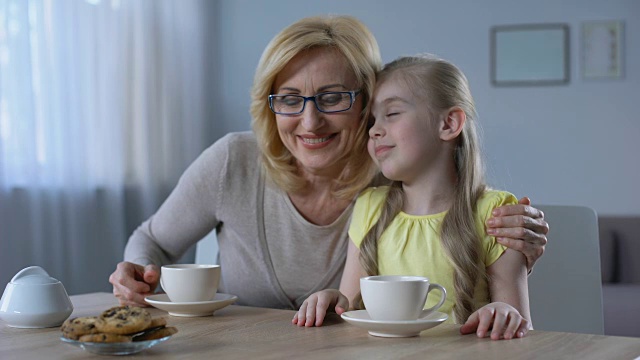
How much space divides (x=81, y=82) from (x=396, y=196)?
263 centimetres

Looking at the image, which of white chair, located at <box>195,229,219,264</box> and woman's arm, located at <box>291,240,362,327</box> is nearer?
woman's arm, located at <box>291,240,362,327</box>

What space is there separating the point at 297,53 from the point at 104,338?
1014 mm

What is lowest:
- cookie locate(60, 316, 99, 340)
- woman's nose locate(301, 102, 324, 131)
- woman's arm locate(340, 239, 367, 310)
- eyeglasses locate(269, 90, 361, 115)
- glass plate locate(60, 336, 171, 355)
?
woman's arm locate(340, 239, 367, 310)

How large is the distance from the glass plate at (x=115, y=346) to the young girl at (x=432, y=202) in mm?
648

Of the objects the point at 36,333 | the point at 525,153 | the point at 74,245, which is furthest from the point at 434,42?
the point at 36,333

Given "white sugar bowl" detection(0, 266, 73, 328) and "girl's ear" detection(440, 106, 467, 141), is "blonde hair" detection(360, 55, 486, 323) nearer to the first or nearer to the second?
"girl's ear" detection(440, 106, 467, 141)

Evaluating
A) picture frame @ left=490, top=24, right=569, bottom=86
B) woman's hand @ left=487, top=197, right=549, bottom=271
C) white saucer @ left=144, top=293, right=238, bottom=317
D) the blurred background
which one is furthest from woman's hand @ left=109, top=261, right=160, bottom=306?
picture frame @ left=490, top=24, right=569, bottom=86

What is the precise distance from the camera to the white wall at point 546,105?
175 inches

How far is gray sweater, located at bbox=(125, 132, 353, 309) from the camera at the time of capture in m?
1.92

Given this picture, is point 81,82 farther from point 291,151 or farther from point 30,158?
point 291,151

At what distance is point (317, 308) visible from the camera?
1233 mm

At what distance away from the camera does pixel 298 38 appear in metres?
1.82

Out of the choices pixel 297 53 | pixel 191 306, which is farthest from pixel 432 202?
pixel 191 306

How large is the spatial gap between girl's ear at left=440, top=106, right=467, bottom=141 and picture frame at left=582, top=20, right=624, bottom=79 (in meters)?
3.13
